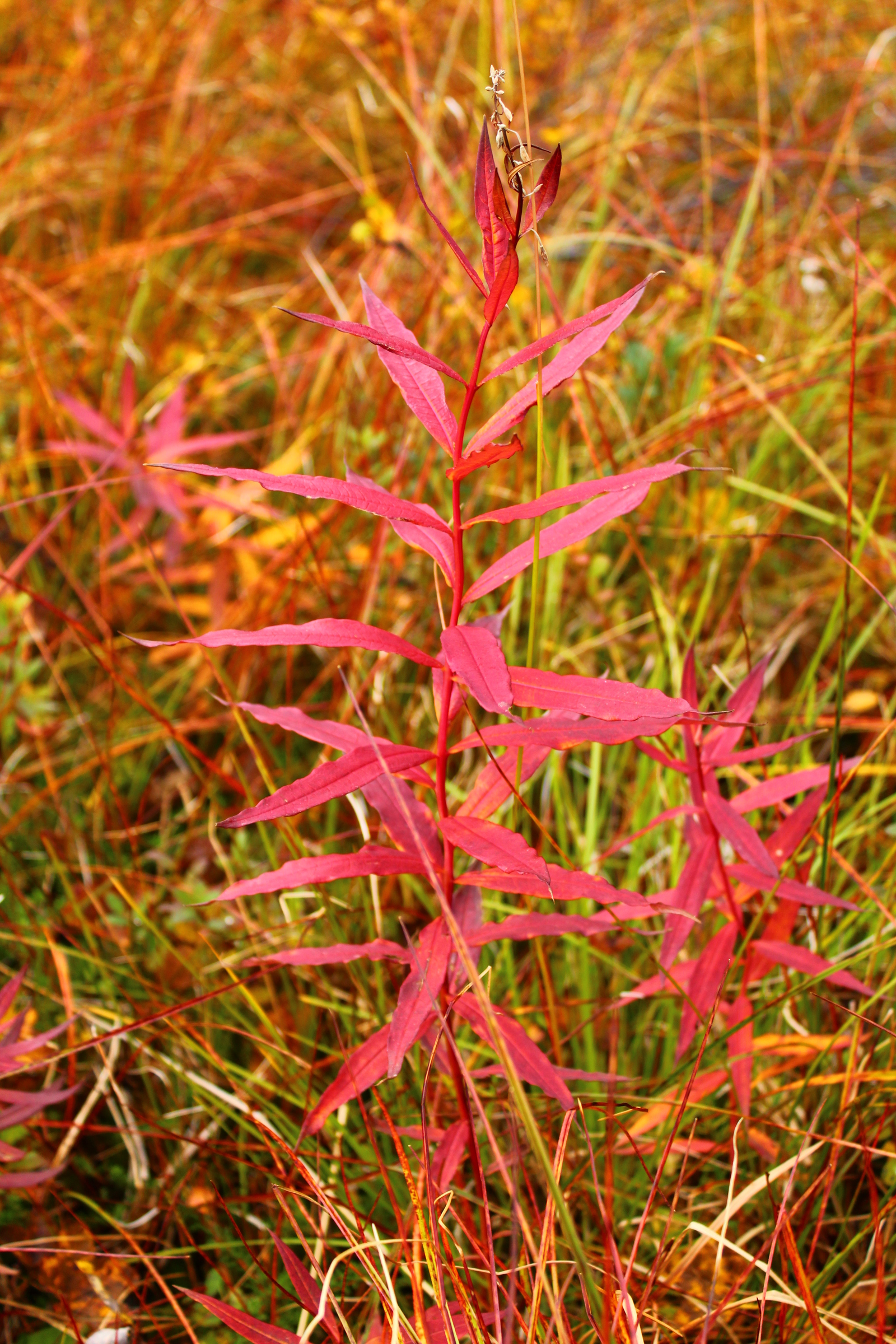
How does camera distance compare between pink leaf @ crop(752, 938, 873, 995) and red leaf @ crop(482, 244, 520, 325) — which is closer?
red leaf @ crop(482, 244, 520, 325)

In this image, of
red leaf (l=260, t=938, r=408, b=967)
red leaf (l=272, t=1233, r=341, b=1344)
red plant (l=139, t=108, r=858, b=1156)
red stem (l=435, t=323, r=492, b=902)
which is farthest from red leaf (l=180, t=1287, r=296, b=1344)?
red stem (l=435, t=323, r=492, b=902)

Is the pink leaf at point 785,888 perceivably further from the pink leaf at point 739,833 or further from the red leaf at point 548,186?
the red leaf at point 548,186

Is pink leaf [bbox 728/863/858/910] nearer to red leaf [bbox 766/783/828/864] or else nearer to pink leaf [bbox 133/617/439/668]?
red leaf [bbox 766/783/828/864]

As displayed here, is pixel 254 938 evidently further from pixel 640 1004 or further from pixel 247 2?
pixel 247 2

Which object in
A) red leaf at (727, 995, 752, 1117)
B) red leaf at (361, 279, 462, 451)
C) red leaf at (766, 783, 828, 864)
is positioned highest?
red leaf at (361, 279, 462, 451)

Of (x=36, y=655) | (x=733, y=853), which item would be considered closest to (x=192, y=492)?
(x=36, y=655)

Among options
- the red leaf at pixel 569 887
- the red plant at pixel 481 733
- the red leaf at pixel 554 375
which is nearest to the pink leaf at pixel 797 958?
the red plant at pixel 481 733
